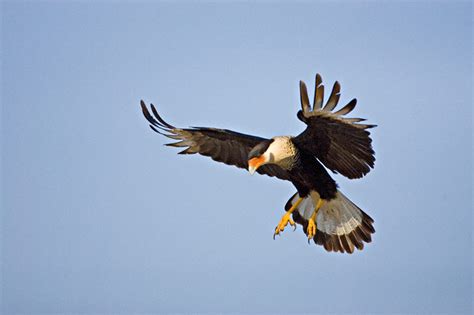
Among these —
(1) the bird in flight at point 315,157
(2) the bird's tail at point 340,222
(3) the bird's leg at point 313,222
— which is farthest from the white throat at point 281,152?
(2) the bird's tail at point 340,222

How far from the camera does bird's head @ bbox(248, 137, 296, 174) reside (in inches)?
289

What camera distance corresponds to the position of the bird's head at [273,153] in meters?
7.35

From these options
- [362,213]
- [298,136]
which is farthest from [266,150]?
[362,213]

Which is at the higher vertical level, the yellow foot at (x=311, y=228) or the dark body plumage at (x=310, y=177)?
the dark body plumage at (x=310, y=177)

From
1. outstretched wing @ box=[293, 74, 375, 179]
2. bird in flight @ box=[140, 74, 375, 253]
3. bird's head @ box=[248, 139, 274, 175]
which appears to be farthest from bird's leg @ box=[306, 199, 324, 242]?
bird's head @ box=[248, 139, 274, 175]

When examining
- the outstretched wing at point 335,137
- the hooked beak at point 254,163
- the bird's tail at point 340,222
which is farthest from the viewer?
the bird's tail at point 340,222

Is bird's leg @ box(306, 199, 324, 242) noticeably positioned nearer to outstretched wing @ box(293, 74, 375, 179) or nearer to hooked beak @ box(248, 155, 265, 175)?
outstretched wing @ box(293, 74, 375, 179)

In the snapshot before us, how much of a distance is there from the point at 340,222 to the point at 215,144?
151 cm

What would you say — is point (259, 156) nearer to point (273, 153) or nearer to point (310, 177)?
point (273, 153)

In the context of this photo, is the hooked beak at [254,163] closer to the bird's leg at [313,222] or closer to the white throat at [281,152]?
the white throat at [281,152]

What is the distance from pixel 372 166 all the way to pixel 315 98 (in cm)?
94

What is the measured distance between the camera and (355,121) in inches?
263

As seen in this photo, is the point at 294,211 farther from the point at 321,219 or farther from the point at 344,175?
the point at 344,175

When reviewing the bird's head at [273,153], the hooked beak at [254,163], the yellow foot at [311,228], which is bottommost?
the yellow foot at [311,228]
